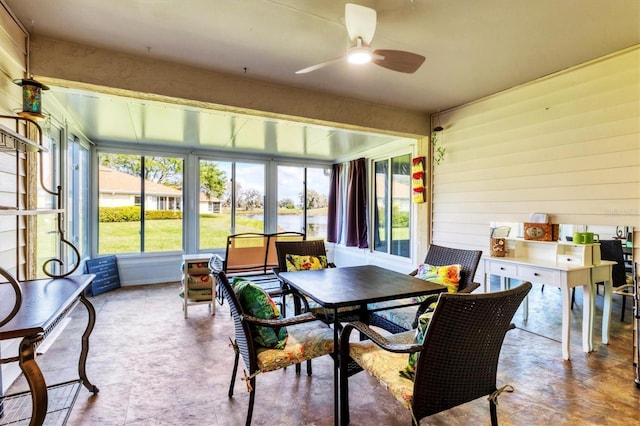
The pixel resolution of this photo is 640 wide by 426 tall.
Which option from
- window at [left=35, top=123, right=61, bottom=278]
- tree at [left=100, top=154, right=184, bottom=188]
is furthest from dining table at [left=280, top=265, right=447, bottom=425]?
A: tree at [left=100, top=154, right=184, bottom=188]

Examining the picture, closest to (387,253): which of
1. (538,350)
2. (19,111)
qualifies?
(538,350)

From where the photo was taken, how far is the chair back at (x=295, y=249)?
10.4 ft

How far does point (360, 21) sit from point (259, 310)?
1854 millimetres

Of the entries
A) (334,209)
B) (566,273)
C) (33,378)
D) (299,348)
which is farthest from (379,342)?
(334,209)

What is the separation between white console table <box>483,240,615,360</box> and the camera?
9.00 ft

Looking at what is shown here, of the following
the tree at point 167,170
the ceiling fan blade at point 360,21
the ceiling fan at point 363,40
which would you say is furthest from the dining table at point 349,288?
the tree at point 167,170

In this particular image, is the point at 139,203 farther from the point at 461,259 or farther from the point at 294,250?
the point at 461,259

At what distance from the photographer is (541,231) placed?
3.21 m

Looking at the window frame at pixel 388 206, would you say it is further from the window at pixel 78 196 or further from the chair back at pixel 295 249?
the window at pixel 78 196

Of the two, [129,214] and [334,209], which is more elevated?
[334,209]

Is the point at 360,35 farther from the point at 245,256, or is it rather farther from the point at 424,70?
the point at 245,256

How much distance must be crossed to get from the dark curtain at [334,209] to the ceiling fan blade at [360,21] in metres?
4.97

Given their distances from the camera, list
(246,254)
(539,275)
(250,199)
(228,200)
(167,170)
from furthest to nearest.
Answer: (250,199), (228,200), (167,170), (246,254), (539,275)

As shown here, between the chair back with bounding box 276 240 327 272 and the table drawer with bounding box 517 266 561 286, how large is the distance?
195cm
